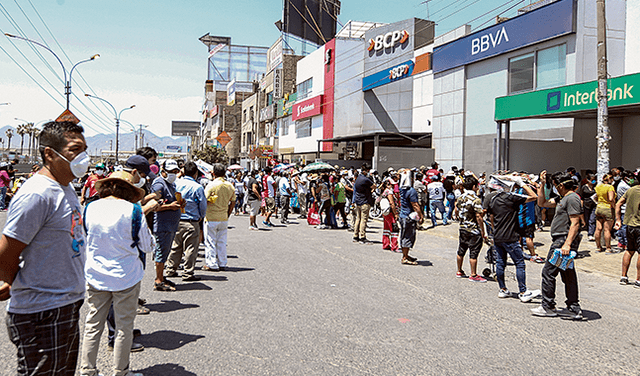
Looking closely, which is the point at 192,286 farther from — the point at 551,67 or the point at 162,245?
the point at 551,67

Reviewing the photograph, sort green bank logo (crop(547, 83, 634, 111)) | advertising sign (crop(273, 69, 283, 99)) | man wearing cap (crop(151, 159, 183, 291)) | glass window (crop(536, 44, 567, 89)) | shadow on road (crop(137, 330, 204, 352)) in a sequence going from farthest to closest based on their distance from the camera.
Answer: advertising sign (crop(273, 69, 283, 99)) → glass window (crop(536, 44, 567, 89)) → green bank logo (crop(547, 83, 634, 111)) → man wearing cap (crop(151, 159, 183, 291)) → shadow on road (crop(137, 330, 204, 352))

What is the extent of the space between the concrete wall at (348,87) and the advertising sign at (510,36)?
1260 centimetres

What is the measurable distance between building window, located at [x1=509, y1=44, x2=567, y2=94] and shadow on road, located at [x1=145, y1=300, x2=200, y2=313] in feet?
58.8

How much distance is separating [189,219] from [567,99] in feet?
40.9

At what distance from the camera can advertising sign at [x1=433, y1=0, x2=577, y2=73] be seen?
19.3 metres

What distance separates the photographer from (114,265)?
399cm

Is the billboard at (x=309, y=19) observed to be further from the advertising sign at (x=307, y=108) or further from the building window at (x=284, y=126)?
the advertising sign at (x=307, y=108)

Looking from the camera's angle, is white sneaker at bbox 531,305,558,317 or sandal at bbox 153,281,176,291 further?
sandal at bbox 153,281,176,291

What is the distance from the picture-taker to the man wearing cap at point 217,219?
880cm

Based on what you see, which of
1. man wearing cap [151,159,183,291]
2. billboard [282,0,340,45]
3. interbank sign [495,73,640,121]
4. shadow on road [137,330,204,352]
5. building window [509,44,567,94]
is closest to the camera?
shadow on road [137,330,204,352]

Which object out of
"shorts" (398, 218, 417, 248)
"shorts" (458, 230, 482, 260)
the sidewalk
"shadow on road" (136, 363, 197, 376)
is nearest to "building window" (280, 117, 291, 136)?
the sidewalk

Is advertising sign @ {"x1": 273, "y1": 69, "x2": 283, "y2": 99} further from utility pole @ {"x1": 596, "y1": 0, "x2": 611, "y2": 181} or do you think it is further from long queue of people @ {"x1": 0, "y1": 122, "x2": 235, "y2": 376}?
long queue of people @ {"x1": 0, "y1": 122, "x2": 235, "y2": 376}

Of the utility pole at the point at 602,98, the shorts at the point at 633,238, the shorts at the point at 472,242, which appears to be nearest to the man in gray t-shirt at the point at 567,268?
the shorts at the point at 472,242

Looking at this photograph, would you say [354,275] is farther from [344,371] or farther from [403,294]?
[344,371]
